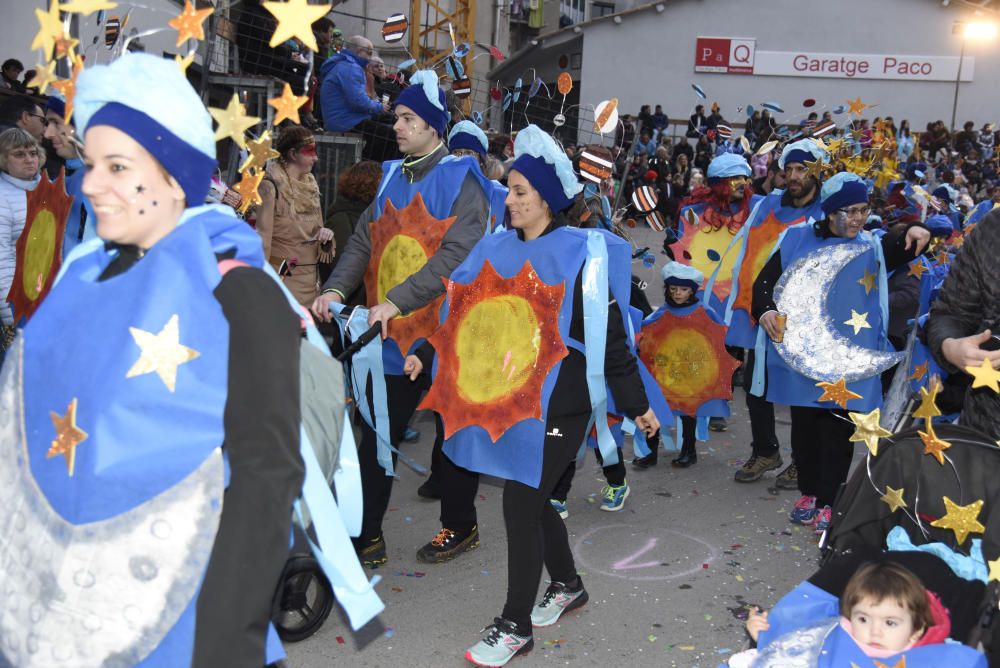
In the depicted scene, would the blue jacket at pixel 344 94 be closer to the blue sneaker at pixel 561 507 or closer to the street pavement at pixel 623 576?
the street pavement at pixel 623 576

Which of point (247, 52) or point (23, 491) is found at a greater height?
point (247, 52)

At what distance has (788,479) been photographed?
6.28 m

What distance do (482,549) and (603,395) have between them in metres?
1.54

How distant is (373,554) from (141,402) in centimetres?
307

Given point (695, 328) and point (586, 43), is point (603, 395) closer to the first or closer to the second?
point (695, 328)

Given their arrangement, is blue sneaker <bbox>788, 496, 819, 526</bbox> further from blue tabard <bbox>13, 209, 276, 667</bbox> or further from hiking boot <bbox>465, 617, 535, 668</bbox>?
blue tabard <bbox>13, 209, 276, 667</bbox>

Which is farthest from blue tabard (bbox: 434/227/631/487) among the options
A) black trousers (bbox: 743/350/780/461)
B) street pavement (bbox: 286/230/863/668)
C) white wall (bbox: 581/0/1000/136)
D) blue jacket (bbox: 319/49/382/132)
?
white wall (bbox: 581/0/1000/136)

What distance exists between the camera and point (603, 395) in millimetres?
3924

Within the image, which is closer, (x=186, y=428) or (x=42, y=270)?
(x=186, y=428)

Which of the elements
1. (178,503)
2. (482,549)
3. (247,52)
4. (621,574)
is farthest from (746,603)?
(247,52)

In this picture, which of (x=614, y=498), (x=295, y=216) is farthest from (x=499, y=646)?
(x=295, y=216)

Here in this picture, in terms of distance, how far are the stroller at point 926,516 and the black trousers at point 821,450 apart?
234cm

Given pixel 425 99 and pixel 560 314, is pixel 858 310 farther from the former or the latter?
pixel 425 99

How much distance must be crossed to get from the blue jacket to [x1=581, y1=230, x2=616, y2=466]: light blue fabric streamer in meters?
4.66
